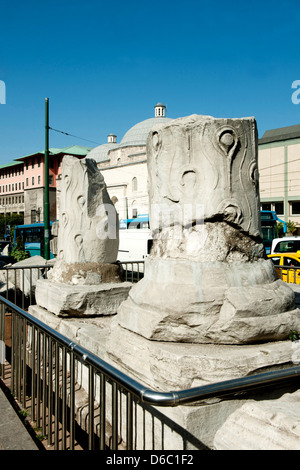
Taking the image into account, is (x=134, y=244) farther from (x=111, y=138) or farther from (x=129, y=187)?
(x=111, y=138)

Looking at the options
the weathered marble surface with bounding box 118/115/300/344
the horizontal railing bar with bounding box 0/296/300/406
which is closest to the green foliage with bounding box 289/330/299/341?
the weathered marble surface with bounding box 118/115/300/344

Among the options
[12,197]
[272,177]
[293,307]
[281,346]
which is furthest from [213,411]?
[12,197]

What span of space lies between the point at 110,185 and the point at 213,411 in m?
41.7

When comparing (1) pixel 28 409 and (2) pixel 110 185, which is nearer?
(1) pixel 28 409

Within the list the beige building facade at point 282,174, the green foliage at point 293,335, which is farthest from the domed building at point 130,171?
the green foliage at point 293,335

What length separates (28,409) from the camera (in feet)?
10.6

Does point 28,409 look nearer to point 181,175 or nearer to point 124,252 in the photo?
point 181,175

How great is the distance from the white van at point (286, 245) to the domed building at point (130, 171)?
24.5 metres

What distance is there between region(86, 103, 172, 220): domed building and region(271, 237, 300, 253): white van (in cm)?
2450

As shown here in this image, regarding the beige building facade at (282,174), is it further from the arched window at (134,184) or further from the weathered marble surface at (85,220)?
the weathered marble surface at (85,220)

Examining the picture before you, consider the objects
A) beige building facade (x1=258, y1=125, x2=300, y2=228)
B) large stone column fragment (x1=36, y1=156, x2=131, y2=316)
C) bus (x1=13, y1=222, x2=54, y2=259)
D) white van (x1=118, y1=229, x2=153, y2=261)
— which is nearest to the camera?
large stone column fragment (x1=36, y1=156, x2=131, y2=316)

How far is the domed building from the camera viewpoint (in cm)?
3922

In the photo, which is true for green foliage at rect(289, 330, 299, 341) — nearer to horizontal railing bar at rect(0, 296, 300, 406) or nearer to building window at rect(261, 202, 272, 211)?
horizontal railing bar at rect(0, 296, 300, 406)

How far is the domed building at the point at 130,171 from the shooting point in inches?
1544
